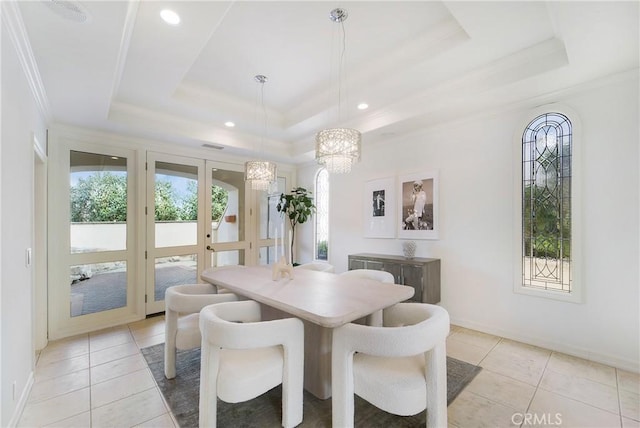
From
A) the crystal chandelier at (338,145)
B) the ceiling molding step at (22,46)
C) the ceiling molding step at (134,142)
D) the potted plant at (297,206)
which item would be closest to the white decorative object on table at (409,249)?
the crystal chandelier at (338,145)

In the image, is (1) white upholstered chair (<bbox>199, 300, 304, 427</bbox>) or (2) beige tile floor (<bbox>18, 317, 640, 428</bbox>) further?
(2) beige tile floor (<bbox>18, 317, 640, 428</bbox>)

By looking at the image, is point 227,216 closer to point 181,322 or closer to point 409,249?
point 181,322

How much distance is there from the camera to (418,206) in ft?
12.9

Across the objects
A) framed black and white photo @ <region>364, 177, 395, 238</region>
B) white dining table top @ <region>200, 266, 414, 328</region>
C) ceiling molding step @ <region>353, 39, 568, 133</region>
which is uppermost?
ceiling molding step @ <region>353, 39, 568, 133</region>

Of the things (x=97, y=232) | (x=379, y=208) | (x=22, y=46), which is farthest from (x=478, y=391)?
(x=97, y=232)

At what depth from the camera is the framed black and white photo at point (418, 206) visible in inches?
149

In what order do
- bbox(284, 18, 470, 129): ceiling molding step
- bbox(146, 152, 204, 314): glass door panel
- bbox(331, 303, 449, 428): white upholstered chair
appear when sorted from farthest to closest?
bbox(146, 152, 204, 314): glass door panel
bbox(284, 18, 470, 129): ceiling molding step
bbox(331, 303, 449, 428): white upholstered chair

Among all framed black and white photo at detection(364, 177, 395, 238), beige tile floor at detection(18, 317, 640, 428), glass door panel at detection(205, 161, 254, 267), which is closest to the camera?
beige tile floor at detection(18, 317, 640, 428)

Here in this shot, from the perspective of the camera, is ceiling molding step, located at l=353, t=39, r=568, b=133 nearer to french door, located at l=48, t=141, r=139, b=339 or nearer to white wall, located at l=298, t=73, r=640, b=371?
white wall, located at l=298, t=73, r=640, b=371

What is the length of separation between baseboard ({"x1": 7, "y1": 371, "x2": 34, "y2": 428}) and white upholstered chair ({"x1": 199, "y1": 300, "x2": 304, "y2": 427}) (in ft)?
4.09

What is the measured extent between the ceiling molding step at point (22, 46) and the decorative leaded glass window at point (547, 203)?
4.21 metres

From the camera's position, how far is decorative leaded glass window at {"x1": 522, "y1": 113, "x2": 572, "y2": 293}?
9.39 ft

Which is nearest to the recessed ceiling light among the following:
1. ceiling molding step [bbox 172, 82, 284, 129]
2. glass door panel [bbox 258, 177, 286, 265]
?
ceiling molding step [bbox 172, 82, 284, 129]

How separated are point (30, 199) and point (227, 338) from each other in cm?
221
